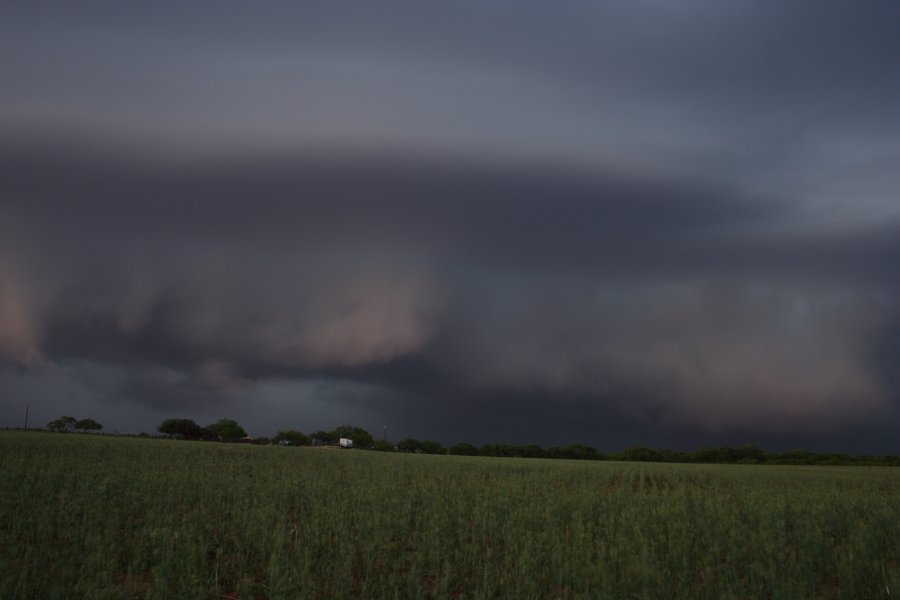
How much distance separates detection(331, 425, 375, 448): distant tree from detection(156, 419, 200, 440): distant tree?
2684 centimetres

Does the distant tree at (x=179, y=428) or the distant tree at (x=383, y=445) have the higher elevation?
the distant tree at (x=179, y=428)

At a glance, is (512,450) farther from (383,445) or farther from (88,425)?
(88,425)

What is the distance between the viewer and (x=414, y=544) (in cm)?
1334

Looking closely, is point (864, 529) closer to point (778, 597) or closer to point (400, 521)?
point (778, 597)

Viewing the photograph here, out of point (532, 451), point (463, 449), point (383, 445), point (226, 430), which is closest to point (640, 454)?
point (532, 451)

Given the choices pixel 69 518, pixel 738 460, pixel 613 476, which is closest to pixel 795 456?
pixel 738 460

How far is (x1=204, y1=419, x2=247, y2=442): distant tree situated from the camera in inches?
4567

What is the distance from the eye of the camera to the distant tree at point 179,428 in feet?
390

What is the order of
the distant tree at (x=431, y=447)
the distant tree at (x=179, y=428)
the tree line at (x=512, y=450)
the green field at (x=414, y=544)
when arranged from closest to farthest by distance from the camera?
the green field at (x=414, y=544), the tree line at (x=512, y=450), the distant tree at (x=431, y=447), the distant tree at (x=179, y=428)

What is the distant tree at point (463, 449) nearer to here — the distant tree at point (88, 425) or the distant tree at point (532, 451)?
the distant tree at point (532, 451)

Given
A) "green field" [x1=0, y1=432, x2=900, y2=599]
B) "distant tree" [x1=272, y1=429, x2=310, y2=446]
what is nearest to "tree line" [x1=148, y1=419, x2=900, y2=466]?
"distant tree" [x1=272, y1=429, x2=310, y2=446]

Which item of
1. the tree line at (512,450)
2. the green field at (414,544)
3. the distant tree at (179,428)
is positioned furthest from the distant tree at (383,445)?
the green field at (414,544)

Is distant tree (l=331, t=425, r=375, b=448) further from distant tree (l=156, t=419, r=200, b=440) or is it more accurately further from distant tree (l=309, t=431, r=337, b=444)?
distant tree (l=156, t=419, r=200, b=440)

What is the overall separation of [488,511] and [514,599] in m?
6.46
